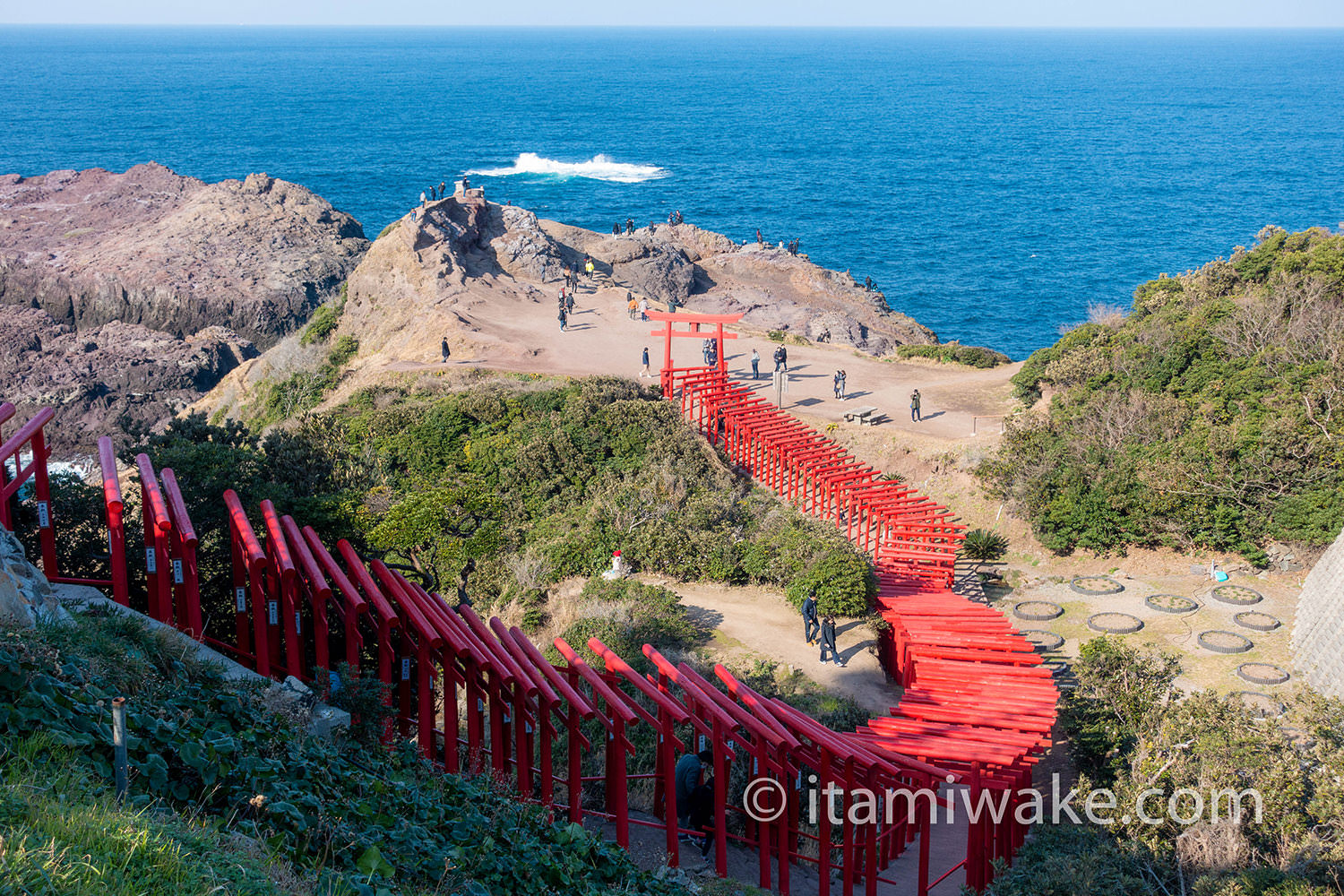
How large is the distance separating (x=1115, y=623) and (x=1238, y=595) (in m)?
2.88

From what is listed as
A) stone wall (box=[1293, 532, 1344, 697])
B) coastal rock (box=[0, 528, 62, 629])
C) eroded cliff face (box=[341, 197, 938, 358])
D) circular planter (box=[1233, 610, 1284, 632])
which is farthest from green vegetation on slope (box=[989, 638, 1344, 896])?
eroded cliff face (box=[341, 197, 938, 358])

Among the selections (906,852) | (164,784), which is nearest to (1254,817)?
(906,852)

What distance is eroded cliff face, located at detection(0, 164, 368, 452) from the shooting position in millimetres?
44438

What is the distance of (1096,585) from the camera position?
21219 millimetres

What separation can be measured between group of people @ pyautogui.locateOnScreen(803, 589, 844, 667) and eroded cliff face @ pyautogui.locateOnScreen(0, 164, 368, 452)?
30.7 m

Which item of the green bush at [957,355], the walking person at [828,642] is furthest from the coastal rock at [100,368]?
the walking person at [828,642]

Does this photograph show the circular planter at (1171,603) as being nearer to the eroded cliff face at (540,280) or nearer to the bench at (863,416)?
the bench at (863,416)

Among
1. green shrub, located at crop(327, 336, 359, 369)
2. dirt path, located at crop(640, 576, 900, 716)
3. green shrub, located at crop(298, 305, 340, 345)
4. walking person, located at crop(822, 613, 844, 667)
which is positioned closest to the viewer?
dirt path, located at crop(640, 576, 900, 716)

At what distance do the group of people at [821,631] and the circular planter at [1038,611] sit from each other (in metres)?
4.22

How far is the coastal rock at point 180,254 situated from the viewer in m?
50.4

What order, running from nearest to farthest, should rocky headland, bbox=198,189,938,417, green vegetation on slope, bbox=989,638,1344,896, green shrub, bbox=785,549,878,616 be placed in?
green vegetation on slope, bbox=989,638,1344,896, green shrub, bbox=785,549,878,616, rocky headland, bbox=198,189,938,417

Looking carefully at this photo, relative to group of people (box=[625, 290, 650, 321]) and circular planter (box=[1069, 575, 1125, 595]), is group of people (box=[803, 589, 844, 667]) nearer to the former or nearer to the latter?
circular planter (box=[1069, 575, 1125, 595])

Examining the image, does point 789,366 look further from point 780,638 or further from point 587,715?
point 587,715

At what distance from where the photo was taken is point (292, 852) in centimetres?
635
